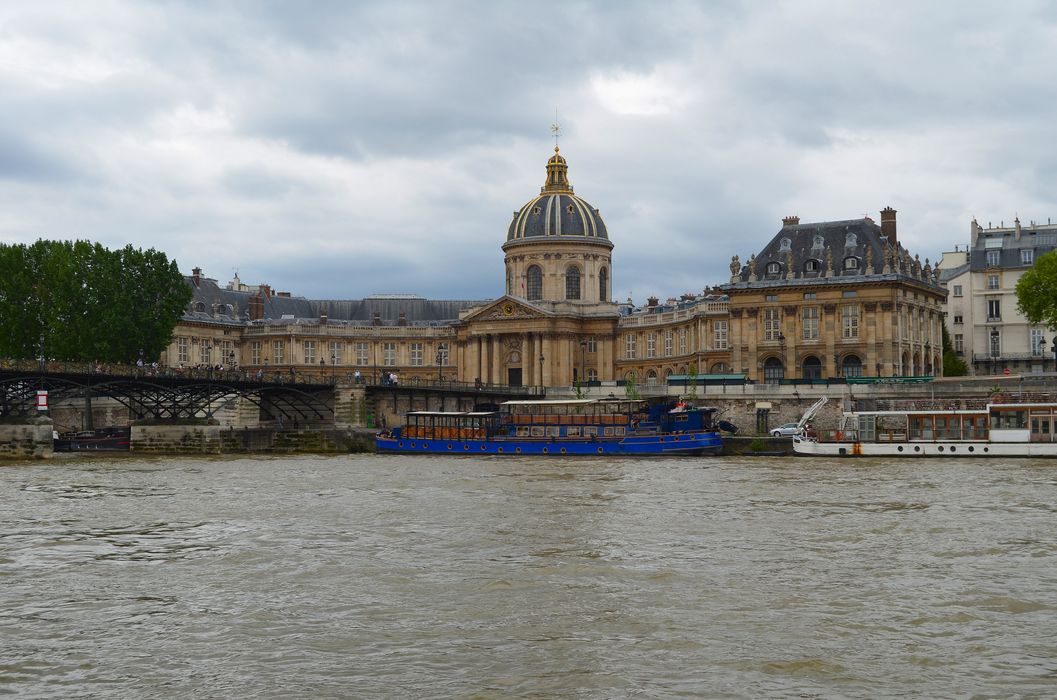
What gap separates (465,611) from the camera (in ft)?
73.5

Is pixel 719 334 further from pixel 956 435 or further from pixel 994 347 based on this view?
pixel 956 435

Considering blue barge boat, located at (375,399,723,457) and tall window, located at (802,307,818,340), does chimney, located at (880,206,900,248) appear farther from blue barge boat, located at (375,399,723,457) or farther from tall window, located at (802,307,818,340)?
blue barge boat, located at (375,399,723,457)

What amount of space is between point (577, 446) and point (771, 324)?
3050 cm

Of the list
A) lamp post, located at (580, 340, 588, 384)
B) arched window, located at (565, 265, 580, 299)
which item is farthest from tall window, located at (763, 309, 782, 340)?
arched window, located at (565, 265, 580, 299)

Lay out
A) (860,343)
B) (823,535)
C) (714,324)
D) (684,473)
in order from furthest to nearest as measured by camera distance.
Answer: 1. (714,324)
2. (860,343)
3. (684,473)
4. (823,535)

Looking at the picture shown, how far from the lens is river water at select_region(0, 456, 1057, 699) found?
59.4 ft

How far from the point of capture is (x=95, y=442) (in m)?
83.8

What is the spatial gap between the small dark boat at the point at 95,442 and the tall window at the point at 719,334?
46.8m

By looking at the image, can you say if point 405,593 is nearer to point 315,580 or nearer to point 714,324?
point 315,580

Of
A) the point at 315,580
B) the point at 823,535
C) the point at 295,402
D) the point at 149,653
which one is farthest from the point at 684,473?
the point at 295,402

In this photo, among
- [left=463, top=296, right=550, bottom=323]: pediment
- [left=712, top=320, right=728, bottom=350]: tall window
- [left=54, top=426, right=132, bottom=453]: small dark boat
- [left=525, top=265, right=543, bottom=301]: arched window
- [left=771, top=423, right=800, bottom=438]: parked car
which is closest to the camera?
[left=771, top=423, right=800, bottom=438]: parked car

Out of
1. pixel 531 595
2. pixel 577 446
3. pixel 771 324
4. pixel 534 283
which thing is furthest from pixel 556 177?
pixel 531 595

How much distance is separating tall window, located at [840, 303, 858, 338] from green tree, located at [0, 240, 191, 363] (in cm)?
4887

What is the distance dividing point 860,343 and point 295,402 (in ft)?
138
